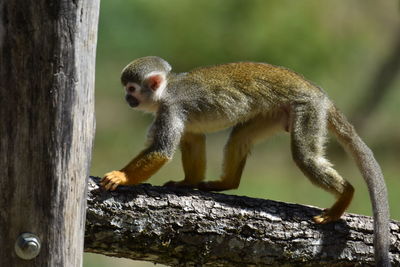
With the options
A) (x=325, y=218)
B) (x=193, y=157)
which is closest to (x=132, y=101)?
(x=193, y=157)

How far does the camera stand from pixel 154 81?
6.74 metres

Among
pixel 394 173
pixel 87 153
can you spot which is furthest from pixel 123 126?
pixel 87 153

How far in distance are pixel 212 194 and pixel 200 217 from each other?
1.25 feet

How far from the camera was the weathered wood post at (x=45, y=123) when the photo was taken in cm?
390

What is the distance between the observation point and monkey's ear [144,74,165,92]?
6699 millimetres

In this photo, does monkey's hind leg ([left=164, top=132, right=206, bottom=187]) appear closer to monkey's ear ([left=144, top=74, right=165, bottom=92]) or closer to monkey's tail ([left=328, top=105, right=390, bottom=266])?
monkey's ear ([left=144, top=74, right=165, bottom=92])

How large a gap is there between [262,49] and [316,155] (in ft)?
32.4

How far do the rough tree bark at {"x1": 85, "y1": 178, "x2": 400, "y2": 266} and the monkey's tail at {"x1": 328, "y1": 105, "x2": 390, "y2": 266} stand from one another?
0.63 feet

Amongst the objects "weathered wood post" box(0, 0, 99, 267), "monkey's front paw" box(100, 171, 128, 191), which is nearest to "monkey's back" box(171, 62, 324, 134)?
"monkey's front paw" box(100, 171, 128, 191)

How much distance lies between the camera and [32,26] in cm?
388

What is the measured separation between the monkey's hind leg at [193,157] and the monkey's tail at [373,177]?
1087mm

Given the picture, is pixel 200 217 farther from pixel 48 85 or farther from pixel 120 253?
pixel 48 85

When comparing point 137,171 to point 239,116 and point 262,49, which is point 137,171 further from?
point 262,49

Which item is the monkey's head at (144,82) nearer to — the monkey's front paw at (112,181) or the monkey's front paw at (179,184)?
the monkey's front paw at (179,184)
